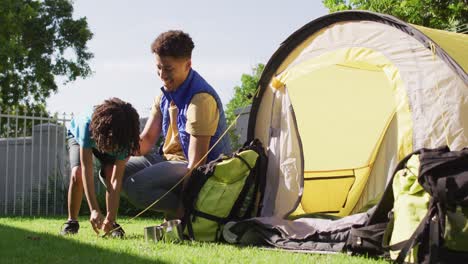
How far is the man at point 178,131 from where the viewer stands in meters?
4.32

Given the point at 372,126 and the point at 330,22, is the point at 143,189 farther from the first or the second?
the point at 372,126

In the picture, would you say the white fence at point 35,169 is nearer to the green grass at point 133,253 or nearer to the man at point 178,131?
the man at point 178,131

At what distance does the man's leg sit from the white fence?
15.1 feet

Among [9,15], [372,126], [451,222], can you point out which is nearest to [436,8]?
→ [372,126]

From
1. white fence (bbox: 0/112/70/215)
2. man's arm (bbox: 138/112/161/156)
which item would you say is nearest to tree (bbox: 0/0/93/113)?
white fence (bbox: 0/112/70/215)

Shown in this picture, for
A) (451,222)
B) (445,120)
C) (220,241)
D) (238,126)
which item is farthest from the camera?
(238,126)

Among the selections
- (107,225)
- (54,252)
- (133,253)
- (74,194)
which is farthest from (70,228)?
(133,253)

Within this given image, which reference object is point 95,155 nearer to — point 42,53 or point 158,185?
point 158,185

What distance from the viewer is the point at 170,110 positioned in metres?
4.71

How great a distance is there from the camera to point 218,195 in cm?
427

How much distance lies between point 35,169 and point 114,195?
18.0ft

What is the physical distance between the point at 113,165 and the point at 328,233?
1517mm

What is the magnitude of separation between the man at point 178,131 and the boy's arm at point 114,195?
17 centimetres

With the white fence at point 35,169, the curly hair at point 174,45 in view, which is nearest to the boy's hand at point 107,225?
the curly hair at point 174,45
